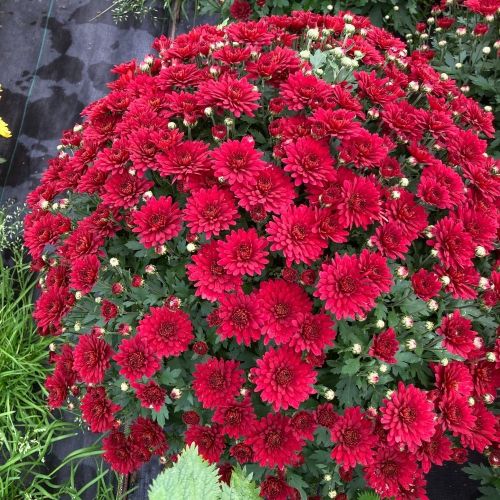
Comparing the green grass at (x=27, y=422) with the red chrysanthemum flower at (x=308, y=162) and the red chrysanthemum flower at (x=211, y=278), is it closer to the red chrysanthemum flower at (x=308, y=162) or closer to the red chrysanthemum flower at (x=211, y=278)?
the red chrysanthemum flower at (x=211, y=278)

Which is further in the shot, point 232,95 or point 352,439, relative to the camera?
point 232,95

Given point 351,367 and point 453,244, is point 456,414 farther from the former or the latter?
point 453,244

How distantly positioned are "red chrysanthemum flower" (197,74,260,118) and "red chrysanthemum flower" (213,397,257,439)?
1.02 m

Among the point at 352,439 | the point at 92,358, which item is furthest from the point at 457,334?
the point at 92,358

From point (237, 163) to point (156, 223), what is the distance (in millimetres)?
342

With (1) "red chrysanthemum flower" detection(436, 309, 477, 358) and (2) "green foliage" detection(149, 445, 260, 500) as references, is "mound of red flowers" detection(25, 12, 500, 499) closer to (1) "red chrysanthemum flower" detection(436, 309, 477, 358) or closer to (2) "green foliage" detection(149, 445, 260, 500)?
(1) "red chrysanthemum flower" detection(436, 309, 477, 358)

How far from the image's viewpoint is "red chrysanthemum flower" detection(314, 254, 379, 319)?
59.6 inches

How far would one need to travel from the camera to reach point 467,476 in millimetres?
2473

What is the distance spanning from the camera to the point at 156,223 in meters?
1.65

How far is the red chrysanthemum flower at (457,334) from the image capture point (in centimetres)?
164

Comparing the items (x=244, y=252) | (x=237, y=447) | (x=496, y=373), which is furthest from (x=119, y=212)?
(x=496, y=373)

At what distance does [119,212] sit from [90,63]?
8.41ft

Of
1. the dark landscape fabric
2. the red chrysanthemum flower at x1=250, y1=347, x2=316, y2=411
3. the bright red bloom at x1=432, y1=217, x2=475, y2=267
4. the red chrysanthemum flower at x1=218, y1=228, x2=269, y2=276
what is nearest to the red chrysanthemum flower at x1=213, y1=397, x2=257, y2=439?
the red chrysanthemum flower at x1=250, y1=347, x2=316, y2=411

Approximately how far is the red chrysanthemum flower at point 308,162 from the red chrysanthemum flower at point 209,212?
24 cm
